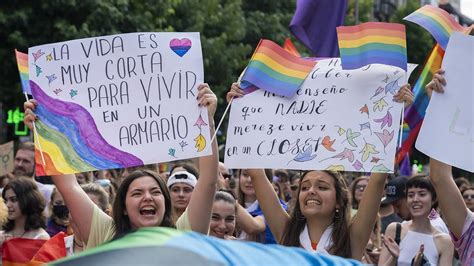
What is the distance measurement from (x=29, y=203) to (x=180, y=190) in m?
1.20

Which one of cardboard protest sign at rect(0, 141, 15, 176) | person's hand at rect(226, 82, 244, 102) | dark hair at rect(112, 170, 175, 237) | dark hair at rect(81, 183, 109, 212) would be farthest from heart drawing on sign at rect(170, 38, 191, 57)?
cardboard protest sign at rect(0, 141, 15, 176)

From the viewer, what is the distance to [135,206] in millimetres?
5574

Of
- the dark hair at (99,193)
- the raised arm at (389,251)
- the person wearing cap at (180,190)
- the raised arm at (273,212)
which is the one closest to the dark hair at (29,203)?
the dark hair at (99,193)

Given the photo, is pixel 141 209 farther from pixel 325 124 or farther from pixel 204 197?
pixel 325 124

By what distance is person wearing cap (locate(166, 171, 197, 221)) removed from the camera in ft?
23.9

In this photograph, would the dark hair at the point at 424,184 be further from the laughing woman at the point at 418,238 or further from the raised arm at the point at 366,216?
the raised arm at the point at 366,216

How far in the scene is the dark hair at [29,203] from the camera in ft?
26.0

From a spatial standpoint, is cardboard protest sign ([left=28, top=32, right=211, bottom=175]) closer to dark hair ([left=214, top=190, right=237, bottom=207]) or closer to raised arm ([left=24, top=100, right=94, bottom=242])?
raised arm ([left=24, top=100, right=94, bottom=242])

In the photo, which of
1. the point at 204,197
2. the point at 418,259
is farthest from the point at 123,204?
the point at 418,259

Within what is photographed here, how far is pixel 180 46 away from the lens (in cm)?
626

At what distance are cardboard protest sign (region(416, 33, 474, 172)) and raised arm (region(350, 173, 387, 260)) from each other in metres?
0.29

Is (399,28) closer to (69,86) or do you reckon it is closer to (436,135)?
(436,135)

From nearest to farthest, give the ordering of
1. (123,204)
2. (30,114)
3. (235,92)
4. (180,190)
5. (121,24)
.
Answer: (123,204) → (30,114) → (235,92) → (180,190) → (121,24)

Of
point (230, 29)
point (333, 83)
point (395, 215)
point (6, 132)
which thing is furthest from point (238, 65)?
point (333, 83)
